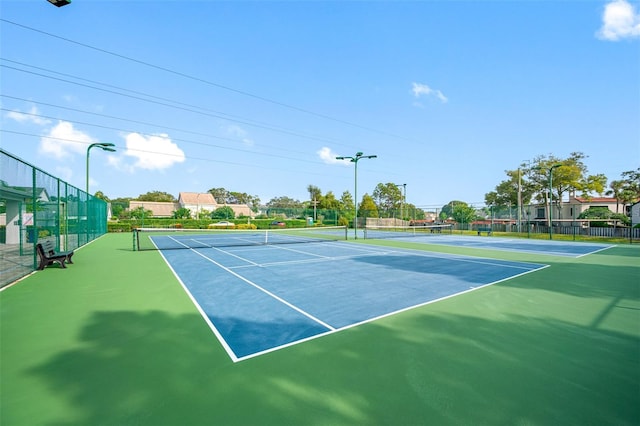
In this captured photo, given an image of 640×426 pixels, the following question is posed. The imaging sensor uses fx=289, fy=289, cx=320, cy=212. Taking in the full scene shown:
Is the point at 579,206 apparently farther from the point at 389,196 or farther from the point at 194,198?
the point at 194,198

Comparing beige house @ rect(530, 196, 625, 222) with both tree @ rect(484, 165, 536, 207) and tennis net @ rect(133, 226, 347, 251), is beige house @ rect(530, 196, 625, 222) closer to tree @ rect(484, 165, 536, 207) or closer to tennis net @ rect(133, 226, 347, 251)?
tree @ rect(484, 165, 536, 207)

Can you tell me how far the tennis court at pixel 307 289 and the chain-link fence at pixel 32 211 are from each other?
4269 mm

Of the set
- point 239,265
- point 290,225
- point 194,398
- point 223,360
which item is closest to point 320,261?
point 239,265

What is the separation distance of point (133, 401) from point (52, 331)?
2906 millimetres

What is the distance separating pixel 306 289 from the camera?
23.4ft

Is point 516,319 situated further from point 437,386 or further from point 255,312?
point 255,312

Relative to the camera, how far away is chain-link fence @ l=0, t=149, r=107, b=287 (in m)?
8.07

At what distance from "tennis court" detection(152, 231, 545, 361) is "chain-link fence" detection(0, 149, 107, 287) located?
14.0 feet

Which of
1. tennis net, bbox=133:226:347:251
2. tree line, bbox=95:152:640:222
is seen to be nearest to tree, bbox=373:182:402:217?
tree line, bbox=95:152:640:222

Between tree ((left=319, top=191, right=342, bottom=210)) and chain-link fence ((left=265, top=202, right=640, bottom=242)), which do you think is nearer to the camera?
chain-link fence ((left=265, top=202, right=640, bottom=242))

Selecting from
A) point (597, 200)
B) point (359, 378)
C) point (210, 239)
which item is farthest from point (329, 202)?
point (359, 378)

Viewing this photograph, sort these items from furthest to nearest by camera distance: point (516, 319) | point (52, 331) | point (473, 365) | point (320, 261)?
1. point (320, 261)
2. point (516, 319)
3. point (52, 331)
4. point (473, 365)

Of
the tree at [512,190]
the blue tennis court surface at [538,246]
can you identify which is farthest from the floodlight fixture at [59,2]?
the tree at [512,190]

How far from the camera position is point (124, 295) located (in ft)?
21.6
